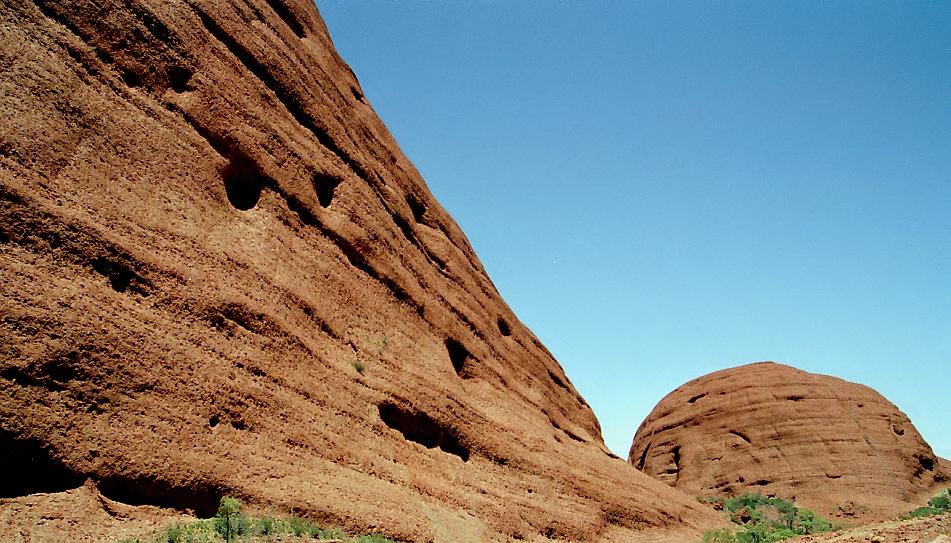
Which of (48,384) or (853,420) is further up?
(853,420)

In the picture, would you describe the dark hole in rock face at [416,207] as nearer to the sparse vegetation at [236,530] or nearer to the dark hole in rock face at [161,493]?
the sparse vegetation at [236,530]

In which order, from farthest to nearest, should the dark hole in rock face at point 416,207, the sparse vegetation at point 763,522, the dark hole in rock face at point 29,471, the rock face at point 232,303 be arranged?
the sparse vegetation at point 763,522 → the dark hole in rock face at point 416,207 → the rock face at point 232,303 → the dark hole in rock face at point 29,471

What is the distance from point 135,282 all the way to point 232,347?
5.53 ft

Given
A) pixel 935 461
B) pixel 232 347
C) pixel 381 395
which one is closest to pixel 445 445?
pixel 381 395

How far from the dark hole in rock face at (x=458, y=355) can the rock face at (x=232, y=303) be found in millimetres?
79

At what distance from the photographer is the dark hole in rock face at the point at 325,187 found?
Result: 13867 mm

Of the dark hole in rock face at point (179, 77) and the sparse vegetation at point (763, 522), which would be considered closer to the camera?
the dark hole in rock face at point (179, 77)

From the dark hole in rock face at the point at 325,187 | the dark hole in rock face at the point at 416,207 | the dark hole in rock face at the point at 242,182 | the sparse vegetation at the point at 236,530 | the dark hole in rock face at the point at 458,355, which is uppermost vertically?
the dark hole in rock face at the point at 416,207

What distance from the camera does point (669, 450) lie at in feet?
122

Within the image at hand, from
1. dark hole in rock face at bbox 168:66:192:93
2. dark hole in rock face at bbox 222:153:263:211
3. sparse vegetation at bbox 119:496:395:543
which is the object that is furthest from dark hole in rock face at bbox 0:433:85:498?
dark hole in rock face at bbox 168:66:192:93

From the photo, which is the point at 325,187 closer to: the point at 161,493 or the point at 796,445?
the point at 161,493

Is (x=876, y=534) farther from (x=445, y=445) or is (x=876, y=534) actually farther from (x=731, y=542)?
(x=445, y=445)

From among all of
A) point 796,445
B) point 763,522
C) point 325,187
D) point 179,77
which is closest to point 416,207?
point 325,187

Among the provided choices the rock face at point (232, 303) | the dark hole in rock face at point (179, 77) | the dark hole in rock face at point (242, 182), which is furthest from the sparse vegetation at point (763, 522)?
the dark hole in rock face at point (179, 77)
